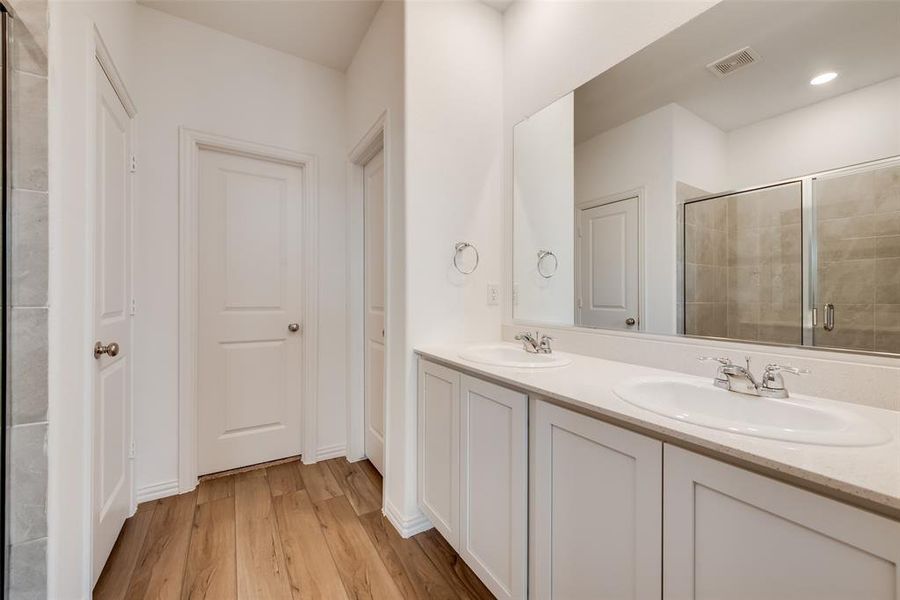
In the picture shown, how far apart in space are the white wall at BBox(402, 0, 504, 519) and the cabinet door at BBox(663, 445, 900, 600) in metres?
1.19

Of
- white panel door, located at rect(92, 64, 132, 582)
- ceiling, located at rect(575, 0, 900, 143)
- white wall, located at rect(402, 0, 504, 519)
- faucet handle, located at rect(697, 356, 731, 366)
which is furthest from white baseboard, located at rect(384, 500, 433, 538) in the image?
ceiling, located at rect(575, 0, 900, 143)

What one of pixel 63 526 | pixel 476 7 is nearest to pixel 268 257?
pixel 63 526

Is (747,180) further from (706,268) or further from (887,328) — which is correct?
(887,328)

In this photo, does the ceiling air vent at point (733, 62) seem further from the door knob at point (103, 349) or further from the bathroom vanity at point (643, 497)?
the door knob at point (103, 349)

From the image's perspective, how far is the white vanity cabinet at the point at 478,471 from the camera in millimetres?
1145

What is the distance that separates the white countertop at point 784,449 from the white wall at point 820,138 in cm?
63

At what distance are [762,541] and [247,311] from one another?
8.22 feet

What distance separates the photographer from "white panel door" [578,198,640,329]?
4.75ft

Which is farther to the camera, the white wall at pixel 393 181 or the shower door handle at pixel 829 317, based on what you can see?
the white wall at pixel 393 181

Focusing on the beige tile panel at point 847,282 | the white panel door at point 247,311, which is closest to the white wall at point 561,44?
the beige tile panel at point 847,282

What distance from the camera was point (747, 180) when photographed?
1119 mm

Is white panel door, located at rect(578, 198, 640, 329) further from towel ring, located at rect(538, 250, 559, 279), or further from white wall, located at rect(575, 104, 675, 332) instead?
towel ring, located at rect(538, 250, 559, 279)

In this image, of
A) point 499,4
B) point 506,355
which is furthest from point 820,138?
point 499,4

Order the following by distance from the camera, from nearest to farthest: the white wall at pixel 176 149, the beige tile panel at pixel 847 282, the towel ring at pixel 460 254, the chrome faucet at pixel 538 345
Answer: the beige tile panel at pixel 847 282, the chrome faucet at pixel 538 345, the towel ring at pixel 460 254, the white wall at pixel 176 149
